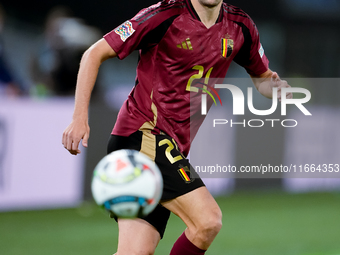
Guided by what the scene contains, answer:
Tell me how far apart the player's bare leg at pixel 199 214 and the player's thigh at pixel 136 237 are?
0.20 m

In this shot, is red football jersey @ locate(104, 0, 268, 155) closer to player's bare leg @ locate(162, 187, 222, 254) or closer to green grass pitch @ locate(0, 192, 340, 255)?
player's bare leg @ locate(162, 187, 222, 254)

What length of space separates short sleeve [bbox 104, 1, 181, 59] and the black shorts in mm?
530

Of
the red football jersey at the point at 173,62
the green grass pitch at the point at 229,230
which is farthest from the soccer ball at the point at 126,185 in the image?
the green grass pitch at the point at 229,230

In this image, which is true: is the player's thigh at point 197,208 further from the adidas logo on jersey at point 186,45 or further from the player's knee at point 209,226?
the adidas logo on jersey at point 186,45

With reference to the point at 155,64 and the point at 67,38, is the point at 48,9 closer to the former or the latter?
the point at 67,38

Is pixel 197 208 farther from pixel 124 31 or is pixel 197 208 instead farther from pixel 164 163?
pixel 124 31

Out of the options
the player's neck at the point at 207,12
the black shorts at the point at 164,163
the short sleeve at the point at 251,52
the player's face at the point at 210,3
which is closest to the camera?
the black shorts at the point at 164,163

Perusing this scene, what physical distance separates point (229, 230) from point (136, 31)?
3.50 metres

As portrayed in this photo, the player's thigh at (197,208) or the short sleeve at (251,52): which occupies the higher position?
the short sleeve at (251,52)

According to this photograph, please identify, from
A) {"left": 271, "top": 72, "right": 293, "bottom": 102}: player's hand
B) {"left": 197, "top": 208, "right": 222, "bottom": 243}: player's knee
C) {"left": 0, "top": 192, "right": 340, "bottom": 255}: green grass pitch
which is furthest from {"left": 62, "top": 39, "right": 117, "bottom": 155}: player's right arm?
{"left": 0, "top": 192, "right": 340, "bottom": 255}: green grass pitch

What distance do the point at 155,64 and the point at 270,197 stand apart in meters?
5.12

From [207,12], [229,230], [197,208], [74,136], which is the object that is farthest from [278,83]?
Answer: [229,230]

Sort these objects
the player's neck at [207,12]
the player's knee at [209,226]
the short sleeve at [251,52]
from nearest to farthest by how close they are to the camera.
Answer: the player's knee at [209,226]
the player's neck at [207,12]
the short sleeve at [251,52]

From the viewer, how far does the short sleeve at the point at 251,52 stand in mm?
3663
